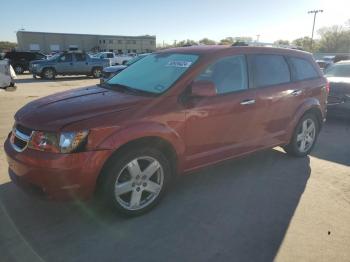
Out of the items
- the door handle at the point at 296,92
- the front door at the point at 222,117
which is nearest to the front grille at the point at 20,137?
the front door at the point at 222,117

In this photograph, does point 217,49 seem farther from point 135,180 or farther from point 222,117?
point 135,180

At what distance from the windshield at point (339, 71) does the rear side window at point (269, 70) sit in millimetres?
4803

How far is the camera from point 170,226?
11.3 ft

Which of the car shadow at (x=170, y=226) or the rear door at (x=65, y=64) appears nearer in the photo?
the car shadow at (x=170, y=226)

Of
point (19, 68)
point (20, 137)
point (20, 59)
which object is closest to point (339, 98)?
point (20, 137)

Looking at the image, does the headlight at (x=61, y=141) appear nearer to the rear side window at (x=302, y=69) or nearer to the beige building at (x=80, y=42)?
the rear side window at (x=302, y=69)

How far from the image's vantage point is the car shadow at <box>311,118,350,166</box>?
5746 mm

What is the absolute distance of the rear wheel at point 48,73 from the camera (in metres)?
21.5

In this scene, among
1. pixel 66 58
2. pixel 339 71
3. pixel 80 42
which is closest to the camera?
pixel 339 71

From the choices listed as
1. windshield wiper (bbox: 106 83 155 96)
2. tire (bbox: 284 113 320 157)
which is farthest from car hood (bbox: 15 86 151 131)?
tire (bbox: 284 113 320 157)

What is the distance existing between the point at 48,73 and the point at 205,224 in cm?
2051

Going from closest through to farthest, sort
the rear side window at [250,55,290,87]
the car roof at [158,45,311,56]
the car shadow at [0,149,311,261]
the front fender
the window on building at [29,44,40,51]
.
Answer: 1. the car shadow at [0,149,311,261]
2. the front fender
3. the car roof at [158,45,311,56]
4. the rear side window at [250,55,290,87]
5. the window on building at [29,44,40,51]

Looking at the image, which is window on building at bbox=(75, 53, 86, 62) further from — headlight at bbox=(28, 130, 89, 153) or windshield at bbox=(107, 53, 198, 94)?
headlight at bbox=(28, 130, 89, 153)

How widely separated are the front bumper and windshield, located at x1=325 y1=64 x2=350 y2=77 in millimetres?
7954
